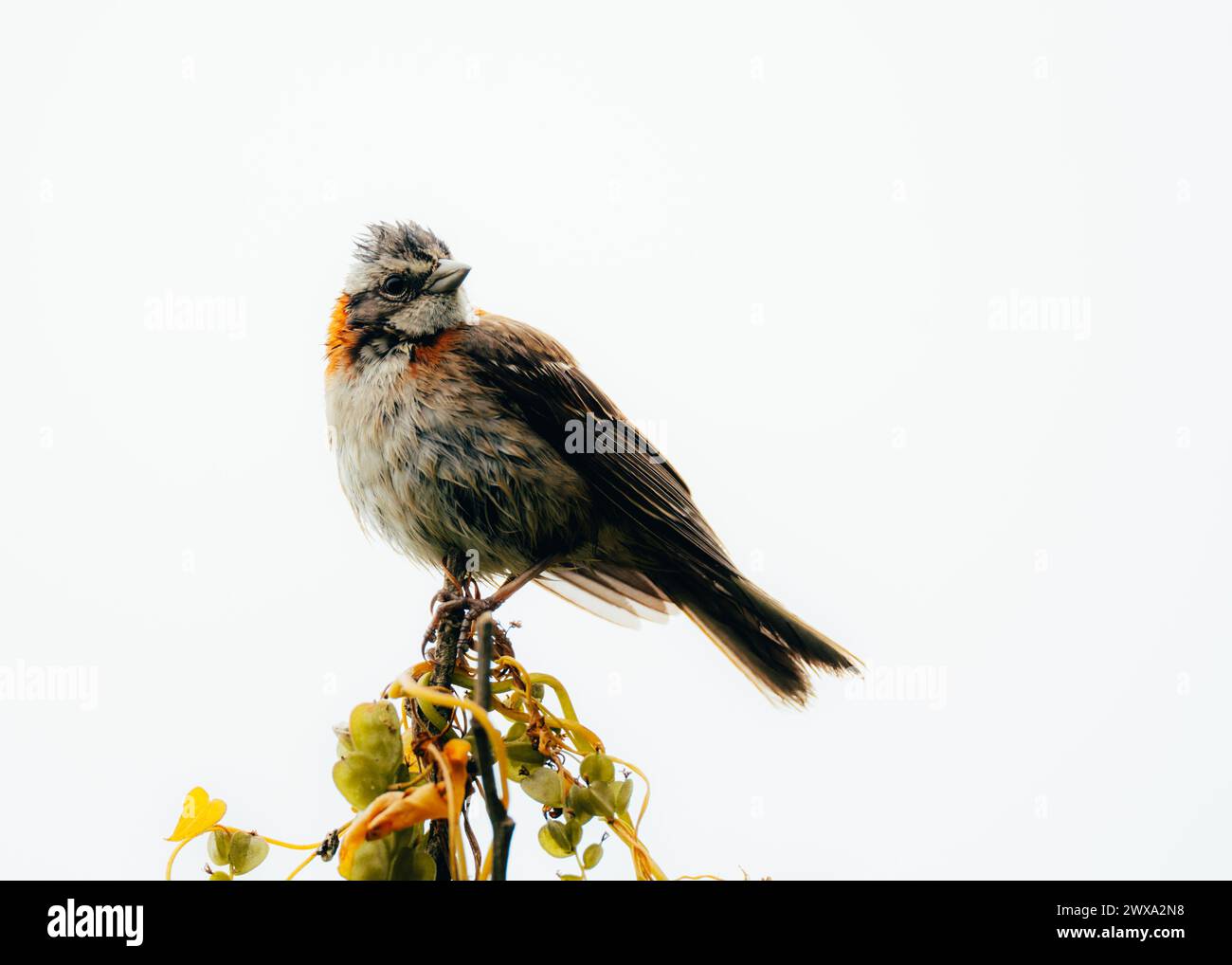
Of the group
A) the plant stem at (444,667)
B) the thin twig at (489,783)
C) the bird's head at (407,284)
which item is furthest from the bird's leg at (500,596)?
the bird's head at (407,284)

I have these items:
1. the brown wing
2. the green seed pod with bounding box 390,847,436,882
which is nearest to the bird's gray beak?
the brown wing

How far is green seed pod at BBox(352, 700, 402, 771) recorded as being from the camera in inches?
71.8

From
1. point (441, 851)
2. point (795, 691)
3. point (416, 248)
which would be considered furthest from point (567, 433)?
point (441, 851)

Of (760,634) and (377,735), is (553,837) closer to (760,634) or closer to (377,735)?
(377,735)

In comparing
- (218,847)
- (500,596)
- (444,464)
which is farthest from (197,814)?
(444,464)

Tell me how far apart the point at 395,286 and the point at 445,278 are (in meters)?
0.21

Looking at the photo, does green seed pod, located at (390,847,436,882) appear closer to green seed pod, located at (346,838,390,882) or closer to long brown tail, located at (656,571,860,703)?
green seed pod, located at (346,838,390,882)

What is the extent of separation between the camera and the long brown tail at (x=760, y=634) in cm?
404

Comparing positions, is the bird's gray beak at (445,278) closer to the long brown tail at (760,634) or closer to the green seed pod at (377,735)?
the long brown tail at (760,634)

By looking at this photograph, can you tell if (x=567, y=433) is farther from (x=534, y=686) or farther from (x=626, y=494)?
(x=534, y=686)

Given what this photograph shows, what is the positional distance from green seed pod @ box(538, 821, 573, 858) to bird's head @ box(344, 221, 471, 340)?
2.62 meters

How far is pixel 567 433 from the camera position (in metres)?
4.27

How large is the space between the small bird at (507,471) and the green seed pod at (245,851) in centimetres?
192

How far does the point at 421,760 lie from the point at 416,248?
110 inches
